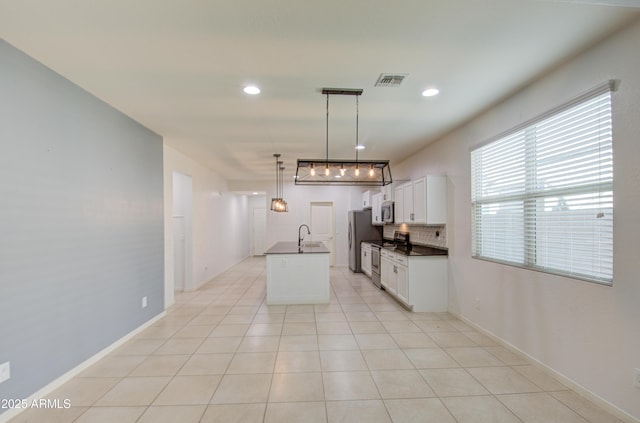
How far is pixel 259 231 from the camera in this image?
11.5 m

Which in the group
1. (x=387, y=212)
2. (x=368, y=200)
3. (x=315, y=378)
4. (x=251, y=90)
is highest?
(x=251, y=90)

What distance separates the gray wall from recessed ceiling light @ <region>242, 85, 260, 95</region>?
1.57 metres

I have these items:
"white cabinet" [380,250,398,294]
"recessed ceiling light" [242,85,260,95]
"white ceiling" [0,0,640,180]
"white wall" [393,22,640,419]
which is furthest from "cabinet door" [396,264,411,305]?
"recessed ceiling light" [242,85,260,95]

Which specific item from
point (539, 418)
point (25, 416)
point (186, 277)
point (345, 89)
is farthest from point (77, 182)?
point (539, 418)

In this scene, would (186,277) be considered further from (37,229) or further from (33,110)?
(33,110)

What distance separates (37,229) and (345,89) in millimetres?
2872

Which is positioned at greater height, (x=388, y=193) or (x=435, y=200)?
(x=388, y=193)

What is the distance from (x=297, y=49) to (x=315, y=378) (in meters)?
2.73

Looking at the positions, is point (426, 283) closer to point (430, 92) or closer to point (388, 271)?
point (388, 271)

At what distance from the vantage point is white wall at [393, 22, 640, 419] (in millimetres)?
1943

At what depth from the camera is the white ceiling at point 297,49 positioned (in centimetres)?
175

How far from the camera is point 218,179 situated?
25.1ft

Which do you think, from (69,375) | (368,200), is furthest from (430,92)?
(368,200)

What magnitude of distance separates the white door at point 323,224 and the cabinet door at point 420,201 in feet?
13.6
